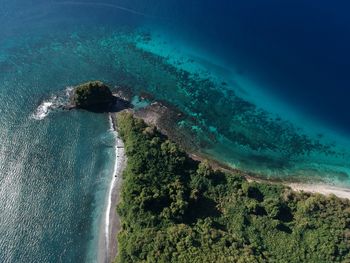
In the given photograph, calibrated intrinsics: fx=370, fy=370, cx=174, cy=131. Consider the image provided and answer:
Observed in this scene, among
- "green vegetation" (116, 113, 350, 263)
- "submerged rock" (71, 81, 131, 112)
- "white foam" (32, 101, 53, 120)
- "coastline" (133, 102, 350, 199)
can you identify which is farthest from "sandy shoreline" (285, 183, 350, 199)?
"white foam" (32, 101, 53, 120)

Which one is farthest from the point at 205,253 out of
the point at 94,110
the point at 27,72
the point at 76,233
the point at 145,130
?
the point at 27,72

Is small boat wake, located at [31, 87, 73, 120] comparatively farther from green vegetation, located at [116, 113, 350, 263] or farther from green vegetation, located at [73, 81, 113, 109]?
green vegetation, located at [116, 113, 350, 263]

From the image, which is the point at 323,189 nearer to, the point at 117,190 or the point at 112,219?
the point at 117,190

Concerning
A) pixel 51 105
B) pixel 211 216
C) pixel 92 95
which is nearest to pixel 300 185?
pixel 211 216

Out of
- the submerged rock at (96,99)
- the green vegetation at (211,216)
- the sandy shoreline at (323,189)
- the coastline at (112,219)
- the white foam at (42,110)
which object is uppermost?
the submerged rock at (96,99)

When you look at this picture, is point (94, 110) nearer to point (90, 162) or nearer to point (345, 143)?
point (90, 162)

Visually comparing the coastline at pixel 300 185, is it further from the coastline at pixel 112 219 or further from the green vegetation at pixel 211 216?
the coastline at pixel 112 219

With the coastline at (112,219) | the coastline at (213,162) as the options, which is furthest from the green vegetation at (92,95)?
the coastline at (112,219)

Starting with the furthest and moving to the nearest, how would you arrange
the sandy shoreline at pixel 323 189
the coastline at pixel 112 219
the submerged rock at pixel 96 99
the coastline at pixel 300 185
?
the submerged rock at pixel 96 99
the coastline at pixel 300 185
the sandy shoreline at pixel 323 189
the coastline at pixel 112 219
